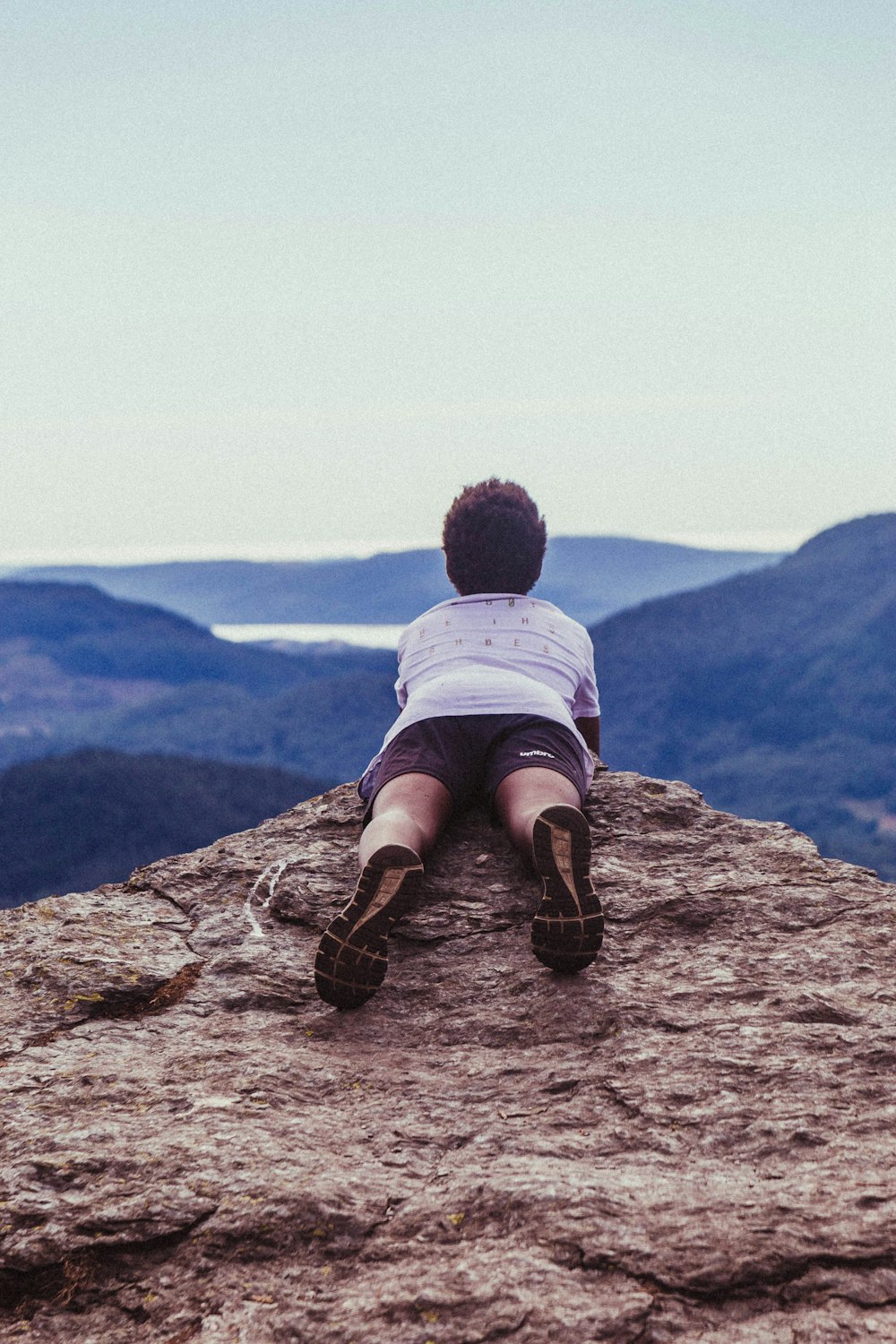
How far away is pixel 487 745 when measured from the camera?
15.1 feet

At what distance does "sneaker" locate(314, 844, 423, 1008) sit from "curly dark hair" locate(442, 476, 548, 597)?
6.31ft

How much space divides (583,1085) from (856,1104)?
726 millimetres

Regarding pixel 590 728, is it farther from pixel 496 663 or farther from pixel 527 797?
pixel 527 797

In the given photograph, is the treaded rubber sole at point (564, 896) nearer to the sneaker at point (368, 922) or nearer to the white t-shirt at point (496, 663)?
the sneaker at point (368, 922)

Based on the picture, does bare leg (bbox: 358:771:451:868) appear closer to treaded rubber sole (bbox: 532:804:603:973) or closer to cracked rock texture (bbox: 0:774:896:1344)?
cracked rock texture (bbox: 0:774:896:1344)

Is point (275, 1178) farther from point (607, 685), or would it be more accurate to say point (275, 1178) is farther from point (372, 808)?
point (607, 685)

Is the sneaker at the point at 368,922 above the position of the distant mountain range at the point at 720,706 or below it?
above

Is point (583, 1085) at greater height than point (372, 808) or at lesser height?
lesser

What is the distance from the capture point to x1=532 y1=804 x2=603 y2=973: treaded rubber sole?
3658 millimetres

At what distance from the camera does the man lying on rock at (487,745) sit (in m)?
3.62

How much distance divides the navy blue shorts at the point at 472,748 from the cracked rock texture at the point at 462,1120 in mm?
425

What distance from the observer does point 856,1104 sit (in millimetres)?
2957

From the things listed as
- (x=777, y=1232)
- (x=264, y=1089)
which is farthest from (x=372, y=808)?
(x=777, y=1232)

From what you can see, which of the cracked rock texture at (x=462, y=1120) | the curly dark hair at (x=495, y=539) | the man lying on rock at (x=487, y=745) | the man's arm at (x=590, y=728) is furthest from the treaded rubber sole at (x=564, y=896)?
the curly dark hair at (x=495, y=539)
